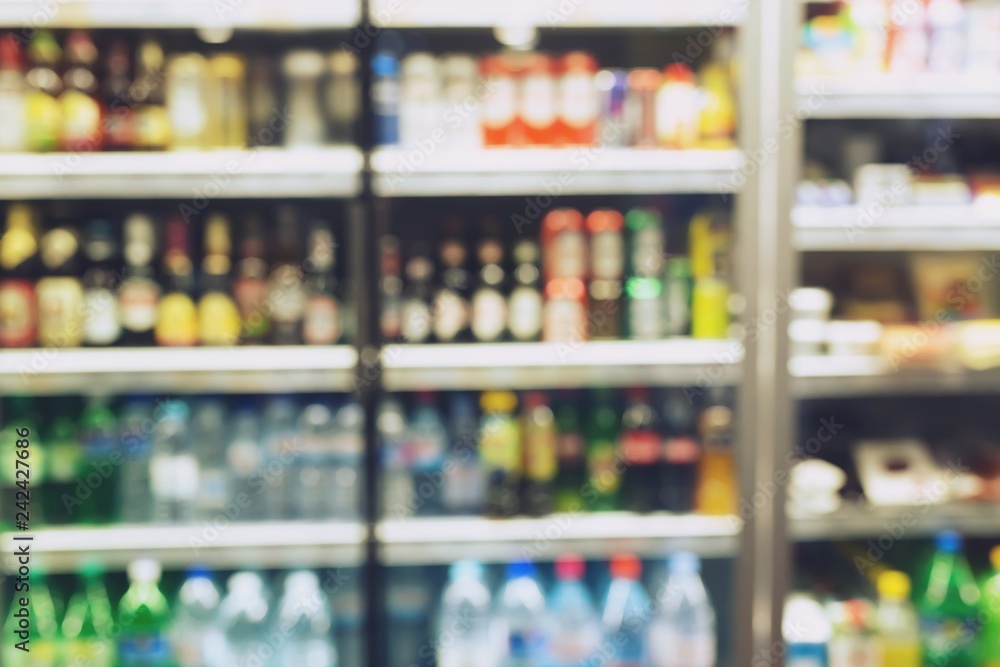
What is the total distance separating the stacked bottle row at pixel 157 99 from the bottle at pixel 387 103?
0.06 meters

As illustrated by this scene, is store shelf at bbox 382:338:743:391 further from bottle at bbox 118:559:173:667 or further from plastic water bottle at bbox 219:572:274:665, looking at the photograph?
bottle at bbox 118:559:173:667

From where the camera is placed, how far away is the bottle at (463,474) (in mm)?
1945

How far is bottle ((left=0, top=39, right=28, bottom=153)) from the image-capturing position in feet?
5.89

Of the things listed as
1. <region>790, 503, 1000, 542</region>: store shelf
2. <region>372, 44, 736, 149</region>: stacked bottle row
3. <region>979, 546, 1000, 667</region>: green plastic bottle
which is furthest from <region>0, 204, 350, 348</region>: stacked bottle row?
<region>979, 546, 1000, 667</region>: green plastic bottle

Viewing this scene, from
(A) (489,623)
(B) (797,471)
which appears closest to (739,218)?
(B) (797,471)

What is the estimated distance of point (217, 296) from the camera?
6.28 ft

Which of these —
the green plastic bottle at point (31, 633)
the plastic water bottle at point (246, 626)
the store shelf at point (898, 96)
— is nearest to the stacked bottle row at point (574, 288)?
the store shelf at point (898, 96)

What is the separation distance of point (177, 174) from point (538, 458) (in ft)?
3.37

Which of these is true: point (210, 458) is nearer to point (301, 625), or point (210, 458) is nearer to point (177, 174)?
point (301, 625)

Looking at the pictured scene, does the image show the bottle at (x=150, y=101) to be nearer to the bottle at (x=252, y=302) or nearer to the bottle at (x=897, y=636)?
the bottle at (x=252, y=302)

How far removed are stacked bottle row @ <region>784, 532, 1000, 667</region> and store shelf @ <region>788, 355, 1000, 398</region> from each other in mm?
370

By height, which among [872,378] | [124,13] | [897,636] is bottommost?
[897,636]

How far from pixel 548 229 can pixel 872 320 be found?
2.77 feet

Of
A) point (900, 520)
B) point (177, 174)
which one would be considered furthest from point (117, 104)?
point (900, 520)
